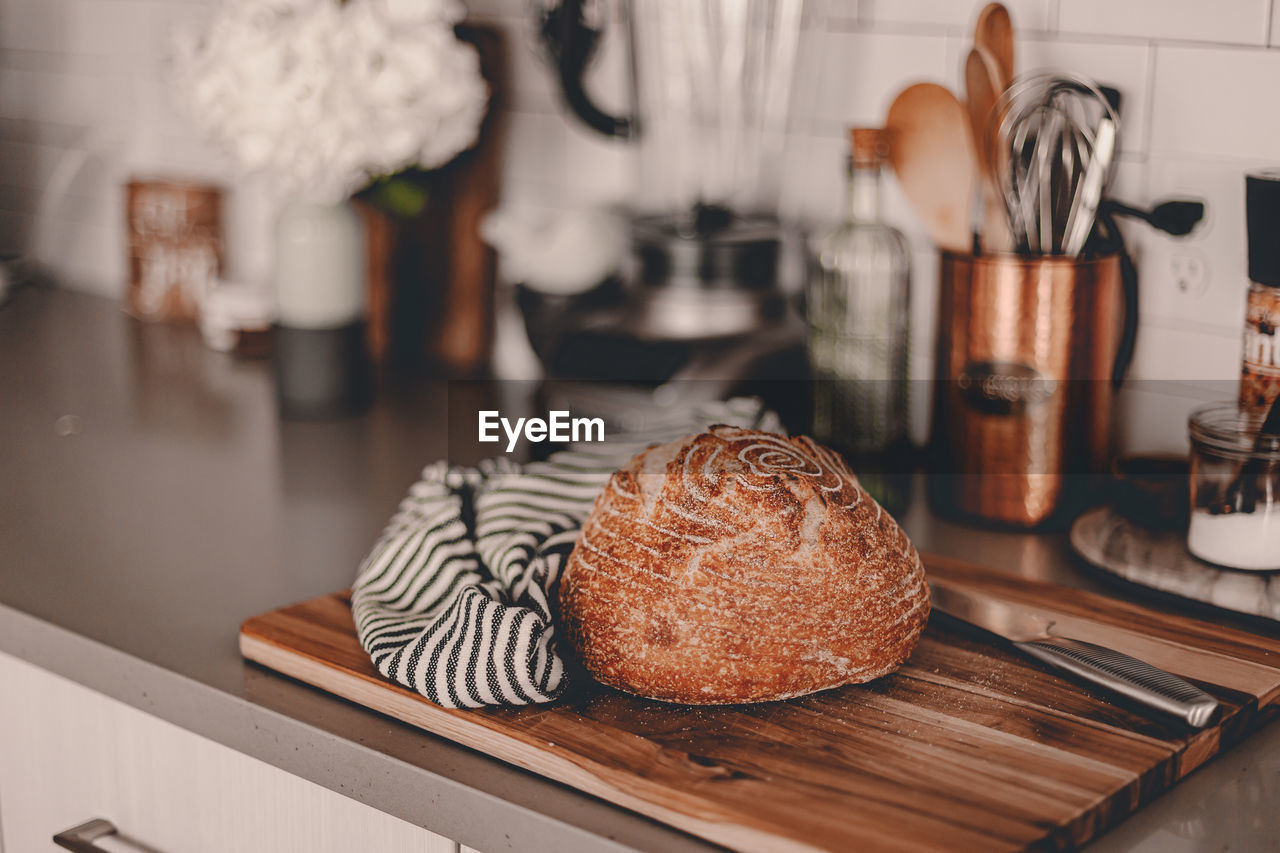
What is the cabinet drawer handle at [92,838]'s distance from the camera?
0.77 metres

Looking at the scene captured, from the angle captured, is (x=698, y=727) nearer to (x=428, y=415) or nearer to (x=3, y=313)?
(x=428, y=415)

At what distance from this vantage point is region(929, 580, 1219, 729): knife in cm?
65

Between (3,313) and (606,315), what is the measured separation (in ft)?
3.01

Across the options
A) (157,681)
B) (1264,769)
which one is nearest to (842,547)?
(1264,769)

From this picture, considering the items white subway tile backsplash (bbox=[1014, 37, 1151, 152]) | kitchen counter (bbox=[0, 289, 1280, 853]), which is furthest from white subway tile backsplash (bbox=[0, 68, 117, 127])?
white subway tile backsplash (bbox=[1014, 37, 1151, 152])

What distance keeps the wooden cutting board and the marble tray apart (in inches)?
2.0

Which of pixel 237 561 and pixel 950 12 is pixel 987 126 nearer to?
pixel 950 12

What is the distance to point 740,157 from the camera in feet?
3.97

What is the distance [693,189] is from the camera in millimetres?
1238

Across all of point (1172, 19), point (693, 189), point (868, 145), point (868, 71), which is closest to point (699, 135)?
point (693, 189)

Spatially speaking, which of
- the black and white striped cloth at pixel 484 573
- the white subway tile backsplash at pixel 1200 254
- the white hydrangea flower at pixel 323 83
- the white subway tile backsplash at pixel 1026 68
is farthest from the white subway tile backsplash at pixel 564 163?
the white subway tile backsplash at pixel 1200 254

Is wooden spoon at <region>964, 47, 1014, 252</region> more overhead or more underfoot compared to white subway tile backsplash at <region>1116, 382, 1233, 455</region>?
more overhead

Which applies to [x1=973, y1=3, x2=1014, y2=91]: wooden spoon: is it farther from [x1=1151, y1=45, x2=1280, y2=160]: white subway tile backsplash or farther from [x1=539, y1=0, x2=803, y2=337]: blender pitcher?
[x1=539, y1=0, x2=803, y2=337]: blender pitcher

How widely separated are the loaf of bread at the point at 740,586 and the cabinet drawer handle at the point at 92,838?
12.0 inches
